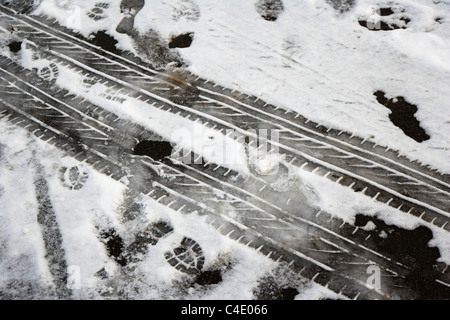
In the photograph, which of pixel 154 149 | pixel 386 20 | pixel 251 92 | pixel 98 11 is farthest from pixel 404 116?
pixel 98 11

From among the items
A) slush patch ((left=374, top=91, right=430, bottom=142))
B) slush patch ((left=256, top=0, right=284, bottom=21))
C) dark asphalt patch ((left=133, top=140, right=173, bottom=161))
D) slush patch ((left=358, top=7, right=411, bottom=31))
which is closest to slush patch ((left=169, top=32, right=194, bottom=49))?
slush patch ((left=256, top=0, right=284, bottom=21))

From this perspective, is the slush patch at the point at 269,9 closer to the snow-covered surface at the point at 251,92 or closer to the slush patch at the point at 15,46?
the snow-covered surface at the point at 251,92

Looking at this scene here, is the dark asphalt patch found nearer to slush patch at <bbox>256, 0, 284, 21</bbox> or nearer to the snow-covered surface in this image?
the snow-covered surface

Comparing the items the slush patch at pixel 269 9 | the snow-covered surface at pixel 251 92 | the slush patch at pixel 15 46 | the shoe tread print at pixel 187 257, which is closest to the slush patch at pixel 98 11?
the snow-covered surface at pixel 251 92

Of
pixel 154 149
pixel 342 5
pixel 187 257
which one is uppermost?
pixel 342 5

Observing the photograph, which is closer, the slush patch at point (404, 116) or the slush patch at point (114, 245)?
the slush patch at point (114, 245)

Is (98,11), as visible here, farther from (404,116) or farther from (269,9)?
(404,116)

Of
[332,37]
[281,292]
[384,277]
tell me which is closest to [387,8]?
[332,37]
